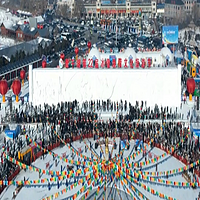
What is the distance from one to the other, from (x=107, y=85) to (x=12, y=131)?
18.3 feet

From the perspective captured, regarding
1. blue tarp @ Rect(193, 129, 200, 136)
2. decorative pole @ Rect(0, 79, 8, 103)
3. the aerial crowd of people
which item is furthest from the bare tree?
blue tarp @ Rect(193, 129, 200, 136)

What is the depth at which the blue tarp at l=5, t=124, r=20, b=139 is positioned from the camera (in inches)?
692

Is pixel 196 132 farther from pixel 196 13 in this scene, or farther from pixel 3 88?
pixel 196 13

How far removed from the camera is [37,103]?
21844mm

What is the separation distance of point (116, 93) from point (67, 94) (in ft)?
7.38

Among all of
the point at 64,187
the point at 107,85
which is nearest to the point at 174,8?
the point at 107,85

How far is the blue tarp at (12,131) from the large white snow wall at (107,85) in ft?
12.3

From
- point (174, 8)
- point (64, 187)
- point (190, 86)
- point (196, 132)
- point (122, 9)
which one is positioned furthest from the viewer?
point (122, 9)

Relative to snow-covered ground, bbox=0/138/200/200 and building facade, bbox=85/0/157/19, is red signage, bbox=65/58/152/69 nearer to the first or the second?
snow-covered ground, bbox=0/138/200/200

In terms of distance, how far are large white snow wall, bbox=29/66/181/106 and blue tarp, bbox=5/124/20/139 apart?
3.74 meters

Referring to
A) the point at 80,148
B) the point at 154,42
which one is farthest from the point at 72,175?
the point at 154,42

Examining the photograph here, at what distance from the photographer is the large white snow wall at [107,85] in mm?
21297

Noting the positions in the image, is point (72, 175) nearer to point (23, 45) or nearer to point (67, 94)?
point (67, 94)

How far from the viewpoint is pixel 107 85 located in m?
21.5
